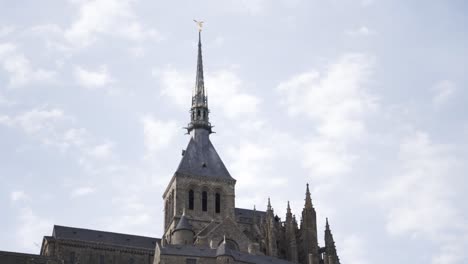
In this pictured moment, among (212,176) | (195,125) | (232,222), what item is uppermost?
(195,125)

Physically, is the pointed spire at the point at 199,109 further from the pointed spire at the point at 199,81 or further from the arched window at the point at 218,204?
the arched window at the point at 218,204

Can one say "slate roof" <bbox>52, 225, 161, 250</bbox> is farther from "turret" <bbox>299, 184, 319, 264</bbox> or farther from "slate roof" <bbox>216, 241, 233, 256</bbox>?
"turret" <bbox>299, 184, 319, 264</bbox>

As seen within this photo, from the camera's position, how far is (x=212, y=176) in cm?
8344

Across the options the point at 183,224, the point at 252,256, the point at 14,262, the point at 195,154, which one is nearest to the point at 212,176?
the point at 195,154

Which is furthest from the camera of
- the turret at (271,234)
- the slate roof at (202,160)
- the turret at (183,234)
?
the slate roof at (202,160)

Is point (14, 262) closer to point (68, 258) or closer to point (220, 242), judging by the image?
point (68, 258)

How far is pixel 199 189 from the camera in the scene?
271 feet

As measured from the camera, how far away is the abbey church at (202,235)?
6838 centimetres

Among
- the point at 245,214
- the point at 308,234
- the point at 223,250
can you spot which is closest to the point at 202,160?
the point at 245,214

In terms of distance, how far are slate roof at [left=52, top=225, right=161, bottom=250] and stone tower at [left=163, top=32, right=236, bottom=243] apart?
7.68ft

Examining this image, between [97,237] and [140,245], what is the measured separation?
390 centimetres

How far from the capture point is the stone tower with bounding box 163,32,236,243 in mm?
80750

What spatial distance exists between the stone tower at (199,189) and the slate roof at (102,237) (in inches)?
92.2

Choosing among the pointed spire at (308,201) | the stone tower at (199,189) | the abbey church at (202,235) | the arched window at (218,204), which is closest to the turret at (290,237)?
the abbey church at (202,235)
